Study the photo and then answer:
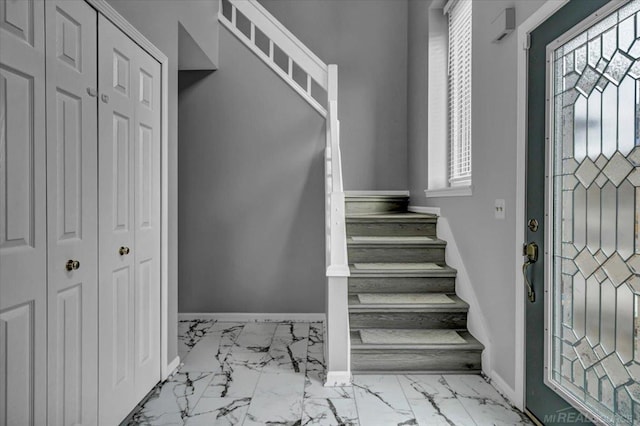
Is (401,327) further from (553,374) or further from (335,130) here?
(335,130)

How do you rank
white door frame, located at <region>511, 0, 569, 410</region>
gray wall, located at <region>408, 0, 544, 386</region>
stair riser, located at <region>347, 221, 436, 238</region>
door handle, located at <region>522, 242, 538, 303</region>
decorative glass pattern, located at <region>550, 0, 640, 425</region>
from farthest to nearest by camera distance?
stair riser, located at <region>347, 221, 436, 238</region> < gray wall, located at <region>408, 0, 544, 386</region> < white door frame, located at <region>511, 0, 569, 410</region> < door handle, located at <region>522, 242, 538, 303</region> < decorative glass pattern, located at <region>550, 0, 640, 425</region>

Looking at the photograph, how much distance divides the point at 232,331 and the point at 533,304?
2.50 m

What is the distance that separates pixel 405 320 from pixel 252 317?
1.63 metres

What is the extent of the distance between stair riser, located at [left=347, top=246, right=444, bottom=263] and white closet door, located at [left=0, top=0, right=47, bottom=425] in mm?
2337

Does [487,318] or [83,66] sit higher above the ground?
[83,66]

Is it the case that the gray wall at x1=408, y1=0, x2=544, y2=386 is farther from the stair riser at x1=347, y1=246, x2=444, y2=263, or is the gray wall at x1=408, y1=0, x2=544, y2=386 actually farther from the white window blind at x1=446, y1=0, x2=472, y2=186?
the white window blind at x1=446, y1=0, x2=472, y2=186

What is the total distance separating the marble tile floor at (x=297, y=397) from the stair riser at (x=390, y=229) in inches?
44.3

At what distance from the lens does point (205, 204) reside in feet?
13.0

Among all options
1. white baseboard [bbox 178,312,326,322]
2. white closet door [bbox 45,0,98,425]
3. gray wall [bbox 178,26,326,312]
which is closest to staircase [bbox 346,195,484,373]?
gray wall [bbox 178,26,326,312]

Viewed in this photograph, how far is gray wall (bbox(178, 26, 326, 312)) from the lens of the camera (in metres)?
3.94

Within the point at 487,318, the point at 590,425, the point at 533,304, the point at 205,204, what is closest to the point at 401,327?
the point at 487,318

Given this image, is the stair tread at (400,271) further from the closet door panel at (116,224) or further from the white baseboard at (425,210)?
the closet door panel at (116,224)

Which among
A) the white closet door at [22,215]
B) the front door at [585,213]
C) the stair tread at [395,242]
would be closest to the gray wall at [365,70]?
the stair tread at [395,242]

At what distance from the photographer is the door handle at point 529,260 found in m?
2.11
